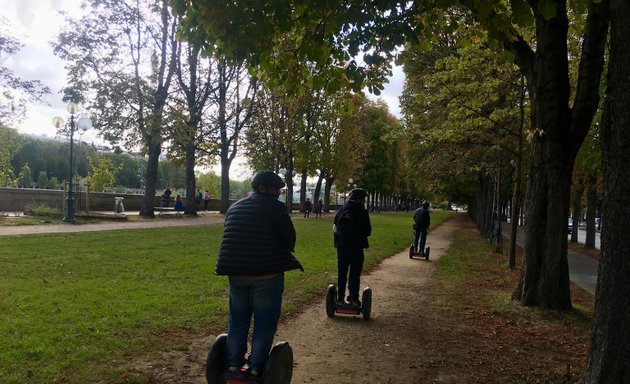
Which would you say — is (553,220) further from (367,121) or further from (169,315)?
(367,121)

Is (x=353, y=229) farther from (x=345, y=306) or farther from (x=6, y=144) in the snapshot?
(x=6, y=144)

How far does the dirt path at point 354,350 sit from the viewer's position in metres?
5.21

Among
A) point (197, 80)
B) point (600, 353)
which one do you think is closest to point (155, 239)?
point (600, 353)

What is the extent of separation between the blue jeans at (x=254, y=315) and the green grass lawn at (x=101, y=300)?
120 centimetres

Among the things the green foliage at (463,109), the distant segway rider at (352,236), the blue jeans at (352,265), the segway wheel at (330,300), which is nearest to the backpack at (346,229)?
the distant segway rider at (352,236)

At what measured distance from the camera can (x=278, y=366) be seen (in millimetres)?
4266

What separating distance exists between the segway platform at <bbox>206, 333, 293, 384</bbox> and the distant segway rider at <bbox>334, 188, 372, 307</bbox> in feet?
10.6

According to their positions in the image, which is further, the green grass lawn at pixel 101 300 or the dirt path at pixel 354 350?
the dirt path at pixel 354 350

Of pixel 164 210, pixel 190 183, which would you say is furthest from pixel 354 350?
pixel 190 183

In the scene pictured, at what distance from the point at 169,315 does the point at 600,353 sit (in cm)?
515

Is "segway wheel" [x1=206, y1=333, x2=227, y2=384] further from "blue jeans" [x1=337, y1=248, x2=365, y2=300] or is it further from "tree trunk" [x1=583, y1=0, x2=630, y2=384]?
"blue jeans" [x1=337, y1=248, x2=365, y2=300]

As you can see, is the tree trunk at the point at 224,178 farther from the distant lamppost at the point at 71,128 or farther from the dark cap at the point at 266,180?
the dark cap at the point at 266,180

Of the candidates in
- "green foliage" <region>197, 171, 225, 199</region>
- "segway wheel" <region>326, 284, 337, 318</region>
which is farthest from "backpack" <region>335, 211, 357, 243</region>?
"green foliage" <region>197, 171, 225, 199</region>

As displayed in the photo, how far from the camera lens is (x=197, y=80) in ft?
103
